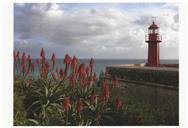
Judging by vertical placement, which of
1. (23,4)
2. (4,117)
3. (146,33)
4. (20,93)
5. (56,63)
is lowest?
(4,117)

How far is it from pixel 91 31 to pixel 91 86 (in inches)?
33.0

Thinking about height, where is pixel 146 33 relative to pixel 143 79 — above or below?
above

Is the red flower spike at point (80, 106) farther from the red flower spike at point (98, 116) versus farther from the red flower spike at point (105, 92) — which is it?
the red flower spike at point (105, 92)

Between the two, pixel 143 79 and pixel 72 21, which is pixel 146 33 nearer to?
pixel 143 79

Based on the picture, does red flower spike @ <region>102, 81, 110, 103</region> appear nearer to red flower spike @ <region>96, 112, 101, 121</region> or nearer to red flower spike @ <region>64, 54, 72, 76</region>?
red flower spike @ <region>96, 112, 101, 121</region>

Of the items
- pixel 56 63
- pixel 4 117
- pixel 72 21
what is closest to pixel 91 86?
pixel 56 63

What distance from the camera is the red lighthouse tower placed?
5273 millimetres

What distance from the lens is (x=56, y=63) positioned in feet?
17.9

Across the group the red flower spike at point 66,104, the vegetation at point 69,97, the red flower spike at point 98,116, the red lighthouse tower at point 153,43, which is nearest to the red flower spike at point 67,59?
the vegetation at point 69,97

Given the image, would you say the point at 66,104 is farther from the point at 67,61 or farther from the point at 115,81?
the point at 115,81

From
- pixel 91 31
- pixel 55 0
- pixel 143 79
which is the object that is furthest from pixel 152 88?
pixel 55 0

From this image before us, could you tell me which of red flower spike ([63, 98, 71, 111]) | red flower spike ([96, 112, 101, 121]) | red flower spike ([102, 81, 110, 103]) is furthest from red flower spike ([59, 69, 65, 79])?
red flower spike ([96, 112, 101, 121])

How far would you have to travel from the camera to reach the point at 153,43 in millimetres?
5355

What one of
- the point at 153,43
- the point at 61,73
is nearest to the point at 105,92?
the point at 61,73
